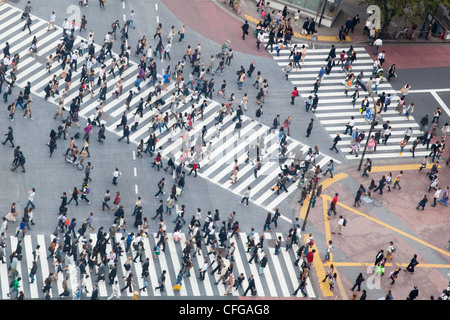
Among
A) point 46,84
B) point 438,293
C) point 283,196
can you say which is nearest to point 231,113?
point 283,196

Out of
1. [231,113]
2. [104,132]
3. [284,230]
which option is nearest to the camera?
[284,230]

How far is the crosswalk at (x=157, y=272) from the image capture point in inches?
2002

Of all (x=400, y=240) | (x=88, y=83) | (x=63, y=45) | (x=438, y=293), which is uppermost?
(x=63, y=45)

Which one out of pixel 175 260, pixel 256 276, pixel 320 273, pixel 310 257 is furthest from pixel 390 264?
pixel 175 260

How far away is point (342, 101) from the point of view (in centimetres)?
6938

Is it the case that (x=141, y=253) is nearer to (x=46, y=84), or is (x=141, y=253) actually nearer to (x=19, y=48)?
(x=46, y=84)

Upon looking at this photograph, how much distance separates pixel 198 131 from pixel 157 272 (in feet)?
46.4

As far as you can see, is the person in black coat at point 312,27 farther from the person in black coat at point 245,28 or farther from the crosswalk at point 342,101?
the person in black coat at point 245,28

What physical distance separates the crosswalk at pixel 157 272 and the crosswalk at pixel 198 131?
5557 mm

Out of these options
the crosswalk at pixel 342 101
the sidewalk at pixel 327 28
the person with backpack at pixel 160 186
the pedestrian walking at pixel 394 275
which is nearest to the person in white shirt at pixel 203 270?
the person with backpack at pixel 160 186

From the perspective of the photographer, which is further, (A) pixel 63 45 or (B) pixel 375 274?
(A) pixel 63 45

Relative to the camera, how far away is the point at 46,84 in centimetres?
6581

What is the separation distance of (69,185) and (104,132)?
583 centimetres

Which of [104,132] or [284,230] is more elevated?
[104,132]
